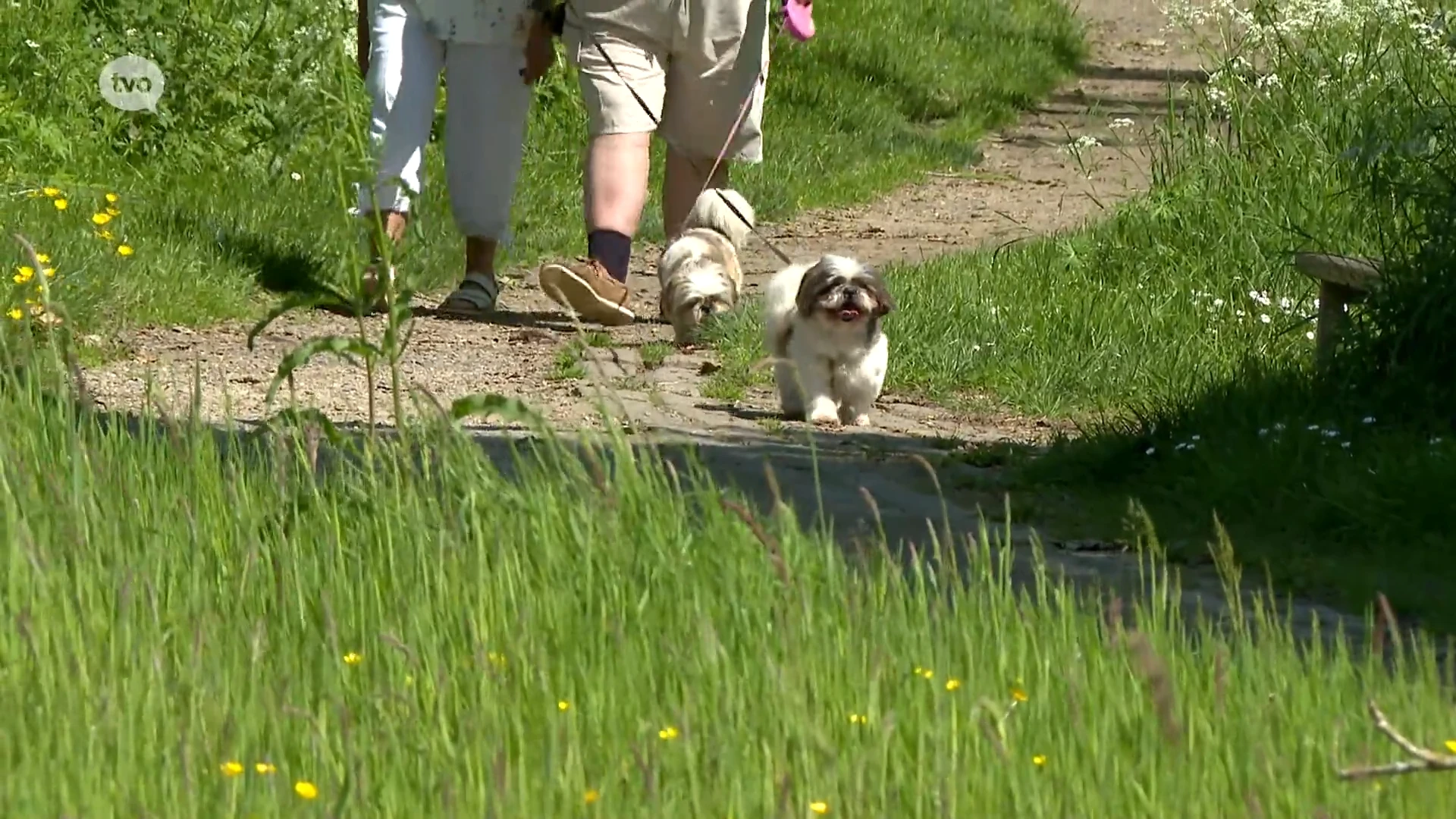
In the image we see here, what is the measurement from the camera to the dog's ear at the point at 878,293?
271 inches

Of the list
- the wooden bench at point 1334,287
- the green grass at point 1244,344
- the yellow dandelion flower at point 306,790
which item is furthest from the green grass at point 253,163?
the wooden bench at point 1334,287

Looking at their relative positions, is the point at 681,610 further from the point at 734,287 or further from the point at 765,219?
the point at 765,219

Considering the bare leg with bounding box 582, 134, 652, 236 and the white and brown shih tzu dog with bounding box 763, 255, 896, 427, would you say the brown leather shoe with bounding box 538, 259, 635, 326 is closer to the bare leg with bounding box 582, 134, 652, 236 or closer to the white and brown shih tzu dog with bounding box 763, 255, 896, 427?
the bare leg with bounding box 582, 134, 652, 236

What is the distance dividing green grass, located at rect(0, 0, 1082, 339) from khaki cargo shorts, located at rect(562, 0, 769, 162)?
830 millimetres

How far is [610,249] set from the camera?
8320 millimetres

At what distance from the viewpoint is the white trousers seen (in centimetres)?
816

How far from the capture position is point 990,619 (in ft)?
11.6

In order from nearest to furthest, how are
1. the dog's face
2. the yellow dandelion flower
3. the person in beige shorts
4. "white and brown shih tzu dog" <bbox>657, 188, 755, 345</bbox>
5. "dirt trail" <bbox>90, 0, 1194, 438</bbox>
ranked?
1. the yellow dandelion flower
2. "dirt trail" <bbox>90, 0, 1194, 438</bbox>
3. the dog's face
4. "white and brown shih tzu dog" <bbox>657, 188, 755, 345</bbox>
5. the person in beige shorts

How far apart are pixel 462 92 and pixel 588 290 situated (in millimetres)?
862

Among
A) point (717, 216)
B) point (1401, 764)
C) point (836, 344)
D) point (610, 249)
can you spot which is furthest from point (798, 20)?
point (1401, 764)

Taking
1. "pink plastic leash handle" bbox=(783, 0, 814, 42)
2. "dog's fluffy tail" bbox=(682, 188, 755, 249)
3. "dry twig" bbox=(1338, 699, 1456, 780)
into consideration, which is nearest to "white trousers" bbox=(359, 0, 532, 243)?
"dog's fluffy tail" bbox=(682, 188, 755, 249)

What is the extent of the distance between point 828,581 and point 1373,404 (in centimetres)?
292

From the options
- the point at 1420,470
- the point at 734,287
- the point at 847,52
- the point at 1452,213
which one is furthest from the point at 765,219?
the point at 1420,470

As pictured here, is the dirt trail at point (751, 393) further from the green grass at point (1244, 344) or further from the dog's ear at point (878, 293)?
the dog's ear at point (878, 293)
